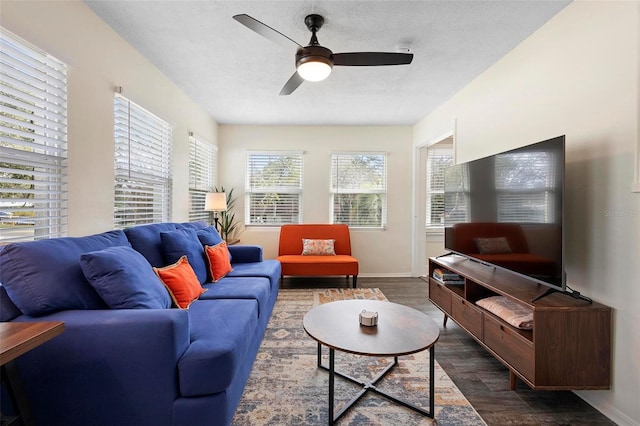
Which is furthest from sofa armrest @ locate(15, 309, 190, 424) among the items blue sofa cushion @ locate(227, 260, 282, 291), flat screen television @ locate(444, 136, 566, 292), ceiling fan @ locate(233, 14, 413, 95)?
flat screen television @ locate(444, 136, 566, 292)

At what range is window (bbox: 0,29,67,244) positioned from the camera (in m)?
1.57

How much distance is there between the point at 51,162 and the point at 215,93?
207 cm

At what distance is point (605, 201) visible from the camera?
1.70 meters

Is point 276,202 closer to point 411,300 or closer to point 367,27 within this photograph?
point 411,300

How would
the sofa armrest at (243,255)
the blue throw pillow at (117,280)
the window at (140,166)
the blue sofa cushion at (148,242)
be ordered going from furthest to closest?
the sofa armrest at (243,255) < the window at (140,166) < the blue sofa cushion at (148,242) < the blue throw pillow at (117,280)

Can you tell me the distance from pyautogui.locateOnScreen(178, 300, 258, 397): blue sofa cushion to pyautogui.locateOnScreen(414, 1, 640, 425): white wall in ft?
6.98

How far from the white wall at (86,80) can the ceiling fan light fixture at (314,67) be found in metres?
1.51

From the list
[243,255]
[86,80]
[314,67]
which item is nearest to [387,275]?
[243,255]

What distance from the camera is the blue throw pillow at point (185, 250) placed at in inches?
92.8

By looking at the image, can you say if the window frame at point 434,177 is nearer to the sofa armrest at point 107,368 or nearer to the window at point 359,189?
the window at point 359,189

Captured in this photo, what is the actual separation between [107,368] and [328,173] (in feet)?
13.0

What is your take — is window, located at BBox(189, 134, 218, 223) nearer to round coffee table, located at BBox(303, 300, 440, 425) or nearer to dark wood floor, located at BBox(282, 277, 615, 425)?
round coffee table, located at BBox(303, 300, 440, 425)

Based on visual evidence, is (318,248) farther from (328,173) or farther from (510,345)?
(510,345)

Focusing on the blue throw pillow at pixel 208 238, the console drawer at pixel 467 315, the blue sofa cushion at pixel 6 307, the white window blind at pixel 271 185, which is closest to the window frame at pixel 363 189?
the white window blind at pixel 271 185
